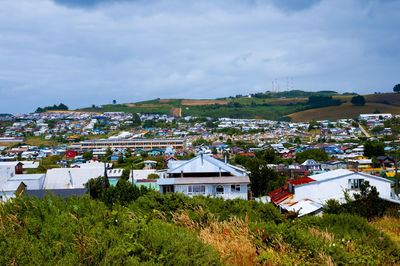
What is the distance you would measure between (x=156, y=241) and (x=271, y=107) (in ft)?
503

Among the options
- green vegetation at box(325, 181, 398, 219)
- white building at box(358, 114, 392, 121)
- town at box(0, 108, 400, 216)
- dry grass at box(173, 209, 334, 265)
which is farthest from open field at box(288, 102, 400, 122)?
dry grass at box(173, 209, 334, 265)

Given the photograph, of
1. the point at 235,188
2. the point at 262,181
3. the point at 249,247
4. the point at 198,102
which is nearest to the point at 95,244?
the point at 249,247

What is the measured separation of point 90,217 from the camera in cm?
441

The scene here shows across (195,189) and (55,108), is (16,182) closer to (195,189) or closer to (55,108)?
(195,189)

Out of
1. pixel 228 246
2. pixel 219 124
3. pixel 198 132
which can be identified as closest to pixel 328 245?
pixel 228 246

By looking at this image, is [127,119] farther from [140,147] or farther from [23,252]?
[23,252]

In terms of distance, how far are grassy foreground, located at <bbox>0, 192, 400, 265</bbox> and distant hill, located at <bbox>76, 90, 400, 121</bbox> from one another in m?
113

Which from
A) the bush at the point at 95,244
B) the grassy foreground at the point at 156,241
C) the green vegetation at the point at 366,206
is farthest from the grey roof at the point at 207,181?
the bush at the point at 95,244

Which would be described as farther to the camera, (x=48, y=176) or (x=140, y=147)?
(x=140, y=147)

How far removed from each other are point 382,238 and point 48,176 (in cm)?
2535

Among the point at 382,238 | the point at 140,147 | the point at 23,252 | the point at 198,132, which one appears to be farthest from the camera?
the point at 198,132

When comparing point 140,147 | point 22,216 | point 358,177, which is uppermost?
point 22,216

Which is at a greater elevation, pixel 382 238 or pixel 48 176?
pixel 382 238

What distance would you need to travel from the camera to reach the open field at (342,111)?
4365 inches
